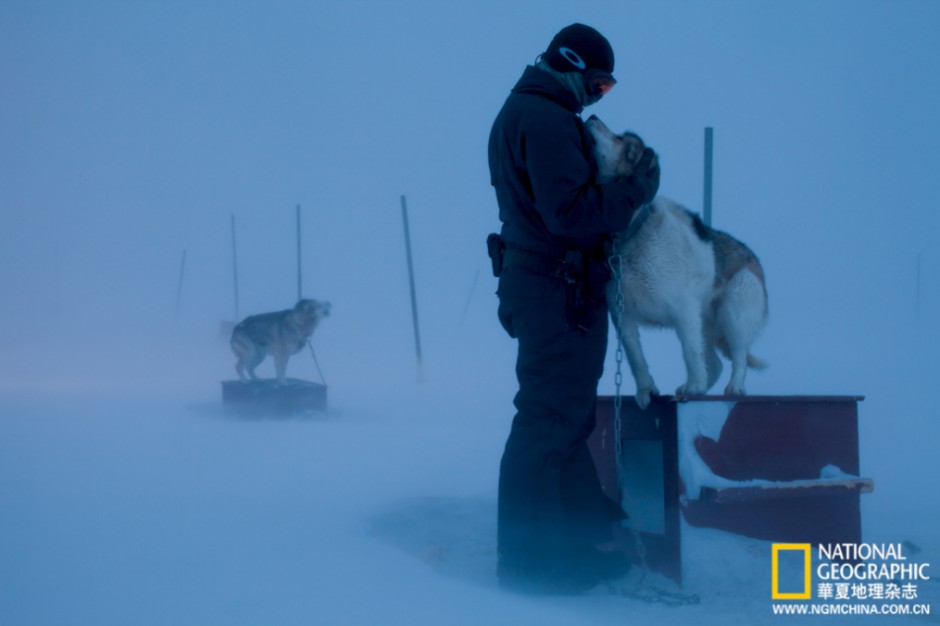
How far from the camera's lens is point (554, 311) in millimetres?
2574

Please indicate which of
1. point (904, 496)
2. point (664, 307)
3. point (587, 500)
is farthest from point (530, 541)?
point (904, 496)

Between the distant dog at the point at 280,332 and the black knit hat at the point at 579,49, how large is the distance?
28.4 ft

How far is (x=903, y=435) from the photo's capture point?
279 inches

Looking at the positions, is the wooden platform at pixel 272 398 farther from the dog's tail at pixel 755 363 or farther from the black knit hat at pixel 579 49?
the black knit hat at pixel 579 49

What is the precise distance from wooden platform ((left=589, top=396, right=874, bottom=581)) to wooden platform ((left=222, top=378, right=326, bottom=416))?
22.1 ft

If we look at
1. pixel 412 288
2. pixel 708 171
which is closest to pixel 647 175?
pixel 708 171

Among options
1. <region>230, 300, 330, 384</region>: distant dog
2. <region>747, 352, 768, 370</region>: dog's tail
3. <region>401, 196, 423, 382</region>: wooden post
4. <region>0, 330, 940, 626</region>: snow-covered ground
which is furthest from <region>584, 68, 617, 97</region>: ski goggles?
<region>401, 196, 423, 382</region>: wooden post

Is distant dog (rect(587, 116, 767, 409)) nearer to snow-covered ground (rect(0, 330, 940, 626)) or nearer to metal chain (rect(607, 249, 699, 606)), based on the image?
metal chain (rect(607, 249, 699, 606))

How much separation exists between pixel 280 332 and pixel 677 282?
8.71 m

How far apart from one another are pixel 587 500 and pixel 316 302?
8715 mm

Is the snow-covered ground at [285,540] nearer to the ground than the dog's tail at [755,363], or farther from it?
nearer to the ground

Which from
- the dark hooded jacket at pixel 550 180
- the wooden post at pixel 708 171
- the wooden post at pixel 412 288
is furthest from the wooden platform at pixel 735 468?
the wooden post at pixel 412 288

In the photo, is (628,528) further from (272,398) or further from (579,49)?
(272,398)

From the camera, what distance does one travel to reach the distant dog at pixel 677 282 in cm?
285
